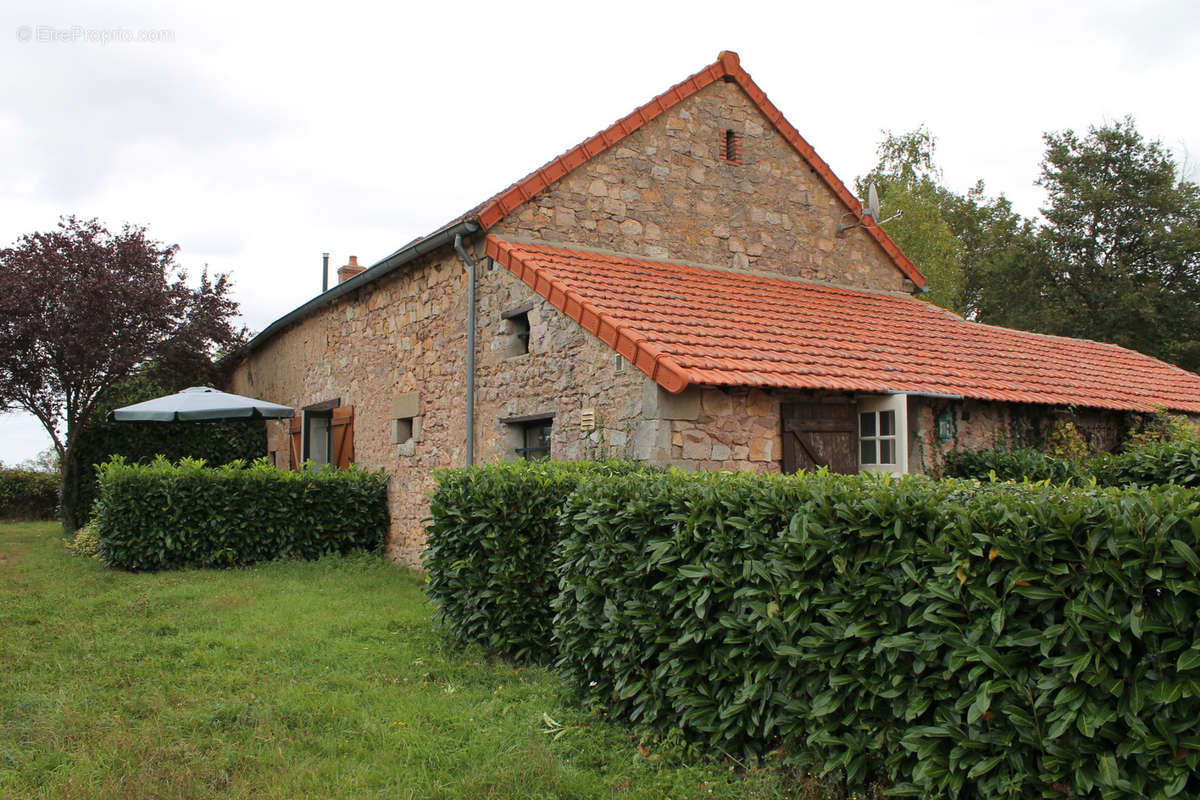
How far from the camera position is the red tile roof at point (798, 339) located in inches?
298

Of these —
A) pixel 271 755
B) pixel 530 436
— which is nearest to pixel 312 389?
pixel 530 436

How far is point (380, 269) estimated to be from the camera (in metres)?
11.6

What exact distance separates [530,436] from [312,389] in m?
6.65

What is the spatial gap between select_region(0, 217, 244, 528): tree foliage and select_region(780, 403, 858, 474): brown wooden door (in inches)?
490

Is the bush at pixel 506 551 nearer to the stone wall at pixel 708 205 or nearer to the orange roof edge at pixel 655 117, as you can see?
the orange roof edge at pixel 655 117

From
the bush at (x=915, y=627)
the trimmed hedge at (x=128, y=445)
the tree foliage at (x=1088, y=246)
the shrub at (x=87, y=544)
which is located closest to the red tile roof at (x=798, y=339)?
the bush at (x=915, y=627)

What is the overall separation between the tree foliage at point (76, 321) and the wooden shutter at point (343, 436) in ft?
14.9

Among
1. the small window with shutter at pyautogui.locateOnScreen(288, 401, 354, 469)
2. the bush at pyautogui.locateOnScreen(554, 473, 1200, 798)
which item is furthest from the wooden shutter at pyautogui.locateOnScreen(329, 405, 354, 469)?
the bush at pyautogui.locateOnScreen(554, 473, 1200, 798)

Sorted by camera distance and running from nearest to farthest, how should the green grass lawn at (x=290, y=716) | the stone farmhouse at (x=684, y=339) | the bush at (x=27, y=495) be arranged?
the green grass lawn at (x=290, y=716)
the stone farmhouse at (x=684, y=339)
the bush at (x=27, y=495)

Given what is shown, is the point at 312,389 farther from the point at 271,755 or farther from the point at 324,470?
the point at 271,755

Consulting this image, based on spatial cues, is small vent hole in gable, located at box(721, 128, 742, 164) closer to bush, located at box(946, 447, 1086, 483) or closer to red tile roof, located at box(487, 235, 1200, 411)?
red tile roof, located at box(487, 235, 1200, 411)

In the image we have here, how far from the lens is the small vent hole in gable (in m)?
11.5


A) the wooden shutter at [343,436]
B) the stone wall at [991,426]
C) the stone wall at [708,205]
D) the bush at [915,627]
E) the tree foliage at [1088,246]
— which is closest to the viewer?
the bush at [915,627]

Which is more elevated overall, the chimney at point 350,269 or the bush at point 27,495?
the chimney at point 350,269
